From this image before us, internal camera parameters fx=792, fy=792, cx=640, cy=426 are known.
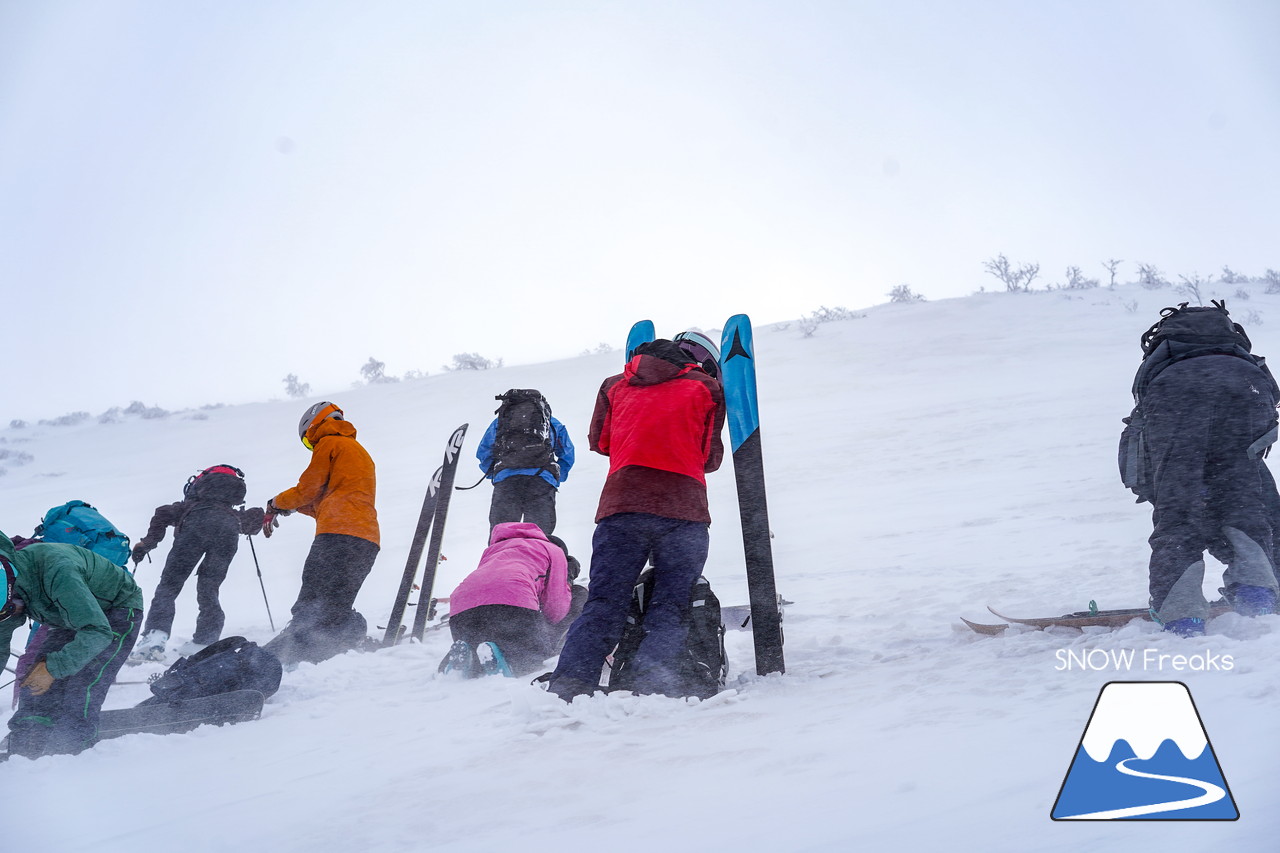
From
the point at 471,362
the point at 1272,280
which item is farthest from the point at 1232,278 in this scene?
the point at 471,362

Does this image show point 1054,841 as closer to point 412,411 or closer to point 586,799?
point 586,799

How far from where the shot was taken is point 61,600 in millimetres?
3582

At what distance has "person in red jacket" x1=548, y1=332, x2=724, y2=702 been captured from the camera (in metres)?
A: 3.46

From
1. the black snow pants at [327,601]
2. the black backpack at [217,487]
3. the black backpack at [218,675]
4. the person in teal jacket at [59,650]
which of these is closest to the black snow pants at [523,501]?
the black snow pants at [327,601]

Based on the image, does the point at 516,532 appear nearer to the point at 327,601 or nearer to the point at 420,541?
the point at 327,601

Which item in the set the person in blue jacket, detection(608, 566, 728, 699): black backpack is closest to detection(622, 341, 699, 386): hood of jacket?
detection(608, 566, 728, 699): black backpack

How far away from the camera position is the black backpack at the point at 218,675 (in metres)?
4.07

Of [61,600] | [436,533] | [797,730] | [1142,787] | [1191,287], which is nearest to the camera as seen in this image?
[1142,787]

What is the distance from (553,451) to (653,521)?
2614mm

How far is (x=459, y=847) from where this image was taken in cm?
Result: 195

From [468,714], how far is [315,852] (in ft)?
4.84

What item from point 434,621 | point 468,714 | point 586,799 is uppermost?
point 586,799

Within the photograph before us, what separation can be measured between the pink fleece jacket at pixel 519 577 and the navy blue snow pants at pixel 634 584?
1.00 meters

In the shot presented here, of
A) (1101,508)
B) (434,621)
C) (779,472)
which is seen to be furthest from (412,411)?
(1101,508)
